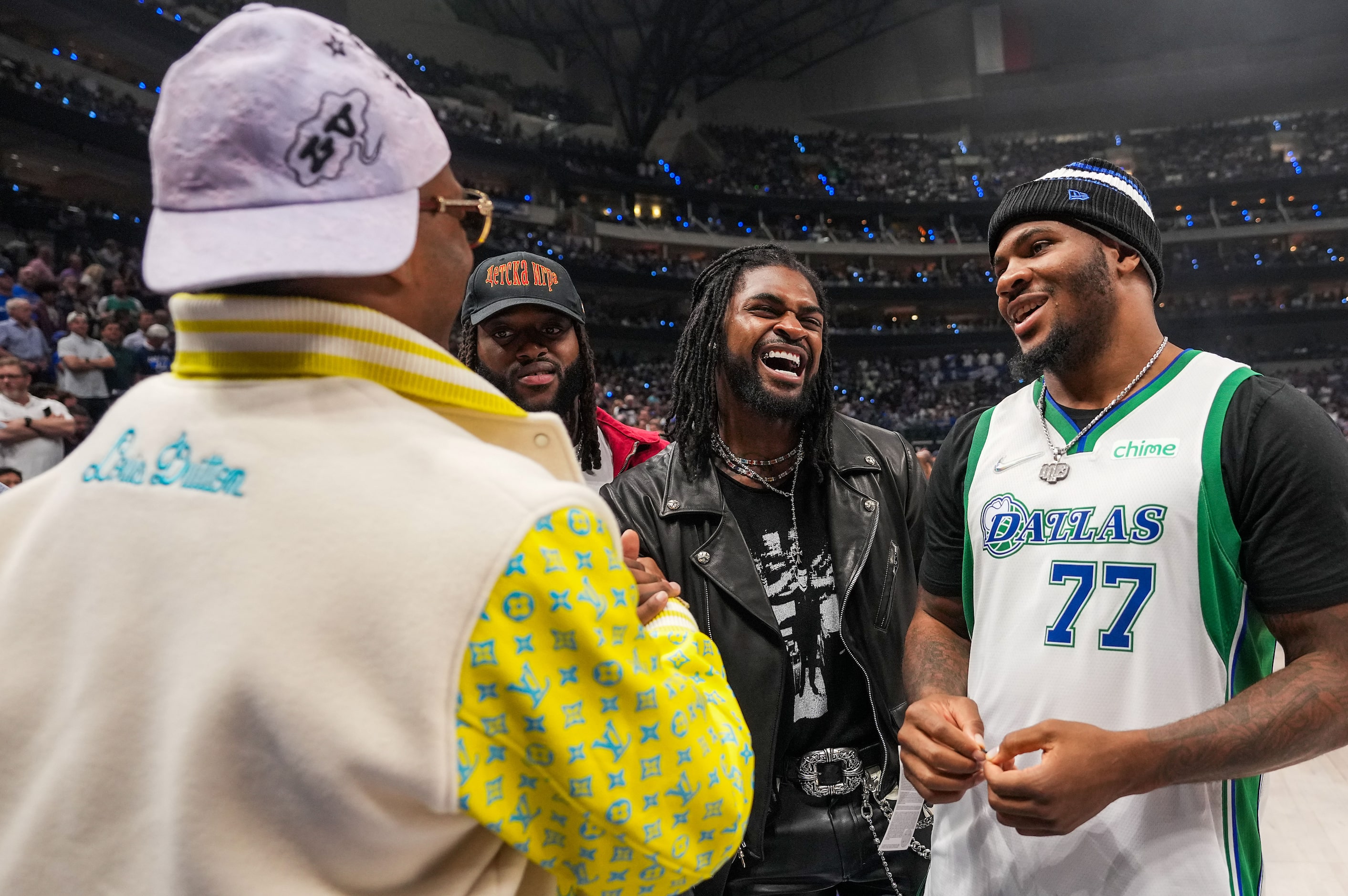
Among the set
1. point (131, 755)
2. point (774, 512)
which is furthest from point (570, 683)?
point (774, 512)

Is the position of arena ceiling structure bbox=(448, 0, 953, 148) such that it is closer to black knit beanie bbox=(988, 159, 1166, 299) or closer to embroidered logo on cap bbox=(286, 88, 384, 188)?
black knit beanie bbox=(988, 159, 1166, 299)

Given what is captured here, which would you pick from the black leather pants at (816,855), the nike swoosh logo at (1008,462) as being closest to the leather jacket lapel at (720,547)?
the black leather pants at (816,855)

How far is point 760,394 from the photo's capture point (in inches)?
88.7

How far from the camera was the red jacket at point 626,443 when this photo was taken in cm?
310

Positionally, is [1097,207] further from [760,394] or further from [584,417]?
[584,417]

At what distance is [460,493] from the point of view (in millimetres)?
830

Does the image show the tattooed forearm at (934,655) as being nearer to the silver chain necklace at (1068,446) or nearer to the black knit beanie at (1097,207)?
the silver chain necklace at (1068,446)

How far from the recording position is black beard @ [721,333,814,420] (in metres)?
2.24

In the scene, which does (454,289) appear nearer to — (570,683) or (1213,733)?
(570,683)

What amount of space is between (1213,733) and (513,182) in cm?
2563

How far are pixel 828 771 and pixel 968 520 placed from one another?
60 centimetres

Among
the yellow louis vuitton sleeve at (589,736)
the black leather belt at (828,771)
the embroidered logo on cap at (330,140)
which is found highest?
the embroidered logo on cap at (330,140)

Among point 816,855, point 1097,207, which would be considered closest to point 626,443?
point 816,855

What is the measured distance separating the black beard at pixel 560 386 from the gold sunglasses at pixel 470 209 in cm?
157
